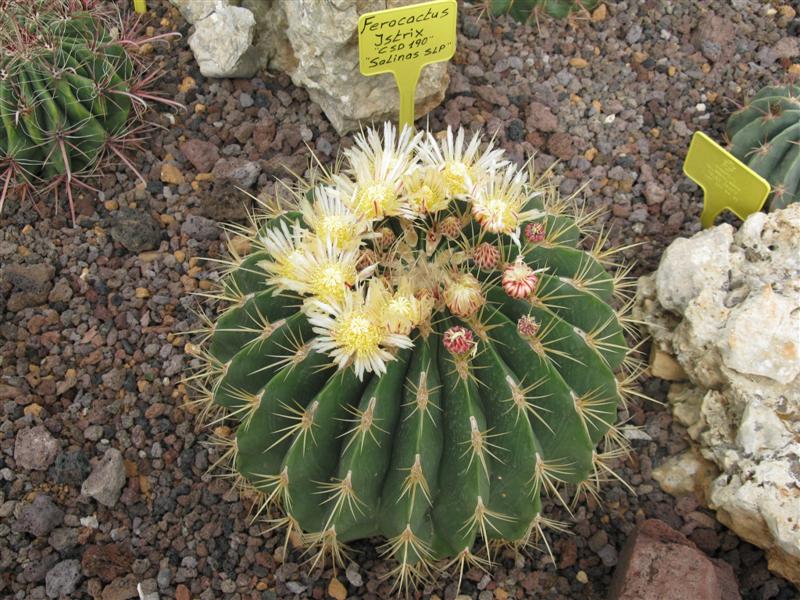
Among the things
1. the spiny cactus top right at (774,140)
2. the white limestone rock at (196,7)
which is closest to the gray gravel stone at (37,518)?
the white limestone rock at (196,7)

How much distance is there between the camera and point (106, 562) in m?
2.23

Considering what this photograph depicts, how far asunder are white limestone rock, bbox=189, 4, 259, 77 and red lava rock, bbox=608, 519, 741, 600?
213cm

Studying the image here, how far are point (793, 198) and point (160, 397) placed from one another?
6.93 ft

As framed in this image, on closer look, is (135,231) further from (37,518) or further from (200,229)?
(37,518)

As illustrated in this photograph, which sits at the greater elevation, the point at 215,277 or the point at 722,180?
the point at 722,180

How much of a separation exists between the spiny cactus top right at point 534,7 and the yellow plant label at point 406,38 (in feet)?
2.94

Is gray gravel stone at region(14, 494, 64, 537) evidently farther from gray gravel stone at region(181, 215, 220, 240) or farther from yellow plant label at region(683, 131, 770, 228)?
yellow plant label at region(683, 131, 770, 228)

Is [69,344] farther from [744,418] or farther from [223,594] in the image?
[744,418]

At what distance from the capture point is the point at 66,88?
2.75m

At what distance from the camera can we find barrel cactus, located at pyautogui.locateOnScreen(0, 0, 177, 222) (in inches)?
106

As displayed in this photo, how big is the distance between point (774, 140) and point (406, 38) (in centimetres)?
127

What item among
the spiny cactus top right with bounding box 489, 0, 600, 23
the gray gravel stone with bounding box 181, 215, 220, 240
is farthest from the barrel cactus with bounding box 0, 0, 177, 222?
the spiny cactus top right with bounding box 489, 0, 600, 23

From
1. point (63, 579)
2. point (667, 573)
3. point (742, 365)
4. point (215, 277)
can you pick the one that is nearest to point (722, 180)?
point (742, 365)

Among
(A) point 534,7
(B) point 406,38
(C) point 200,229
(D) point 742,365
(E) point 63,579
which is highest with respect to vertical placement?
(B) point 406,38
